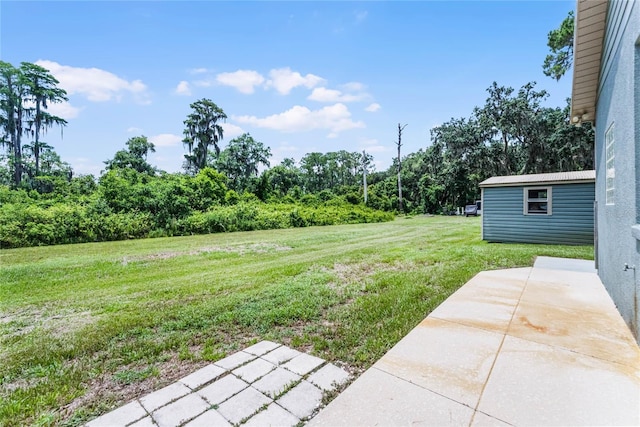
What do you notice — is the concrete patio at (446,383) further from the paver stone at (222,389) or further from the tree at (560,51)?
the tree at (560,51)

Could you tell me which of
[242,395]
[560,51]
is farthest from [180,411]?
[560,51]

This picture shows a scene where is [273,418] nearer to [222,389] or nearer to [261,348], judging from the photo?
[222,389]

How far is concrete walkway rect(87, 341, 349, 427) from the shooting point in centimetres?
161

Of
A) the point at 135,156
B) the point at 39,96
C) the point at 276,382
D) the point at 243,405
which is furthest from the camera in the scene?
the point at 135,156

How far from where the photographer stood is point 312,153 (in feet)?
145

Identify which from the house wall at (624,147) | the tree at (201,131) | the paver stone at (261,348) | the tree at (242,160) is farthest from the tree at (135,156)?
the house wall at (624,147)

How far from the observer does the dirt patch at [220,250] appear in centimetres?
706

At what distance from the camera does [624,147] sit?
2.55m

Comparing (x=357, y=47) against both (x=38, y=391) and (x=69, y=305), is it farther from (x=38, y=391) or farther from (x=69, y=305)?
(x=38, y=391)

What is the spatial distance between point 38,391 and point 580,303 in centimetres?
500

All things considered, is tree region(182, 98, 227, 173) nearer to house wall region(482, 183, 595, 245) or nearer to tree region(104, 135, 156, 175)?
tree region(104, 135, 156, 175)

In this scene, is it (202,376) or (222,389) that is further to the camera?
(202,376)

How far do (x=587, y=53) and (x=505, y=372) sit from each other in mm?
4328

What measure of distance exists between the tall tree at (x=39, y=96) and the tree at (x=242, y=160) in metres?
11.8
